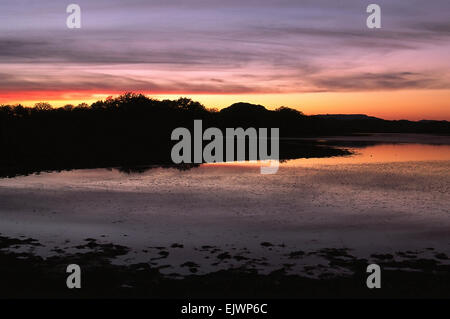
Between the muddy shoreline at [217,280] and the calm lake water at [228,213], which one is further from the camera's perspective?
the calm lake water at [228,213]

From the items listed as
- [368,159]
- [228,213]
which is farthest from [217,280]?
[368,159]

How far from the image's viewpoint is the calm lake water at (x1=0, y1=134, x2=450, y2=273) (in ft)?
54.2

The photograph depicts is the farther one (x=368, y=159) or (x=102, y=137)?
(x=102, y=137)

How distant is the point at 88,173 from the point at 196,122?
104 meters

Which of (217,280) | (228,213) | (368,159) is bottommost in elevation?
(217,280)

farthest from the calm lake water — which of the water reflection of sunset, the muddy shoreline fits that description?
the water reflection of sunset

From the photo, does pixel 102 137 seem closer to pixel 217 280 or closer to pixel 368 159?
pixel 368 159

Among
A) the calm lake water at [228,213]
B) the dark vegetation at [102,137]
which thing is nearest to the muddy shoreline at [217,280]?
the calm lake water at [228,213]

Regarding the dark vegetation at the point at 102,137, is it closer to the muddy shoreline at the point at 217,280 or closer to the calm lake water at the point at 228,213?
the calm lake water at the point at 228,213

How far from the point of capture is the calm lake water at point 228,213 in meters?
16.5

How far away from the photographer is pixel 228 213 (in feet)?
73.4
